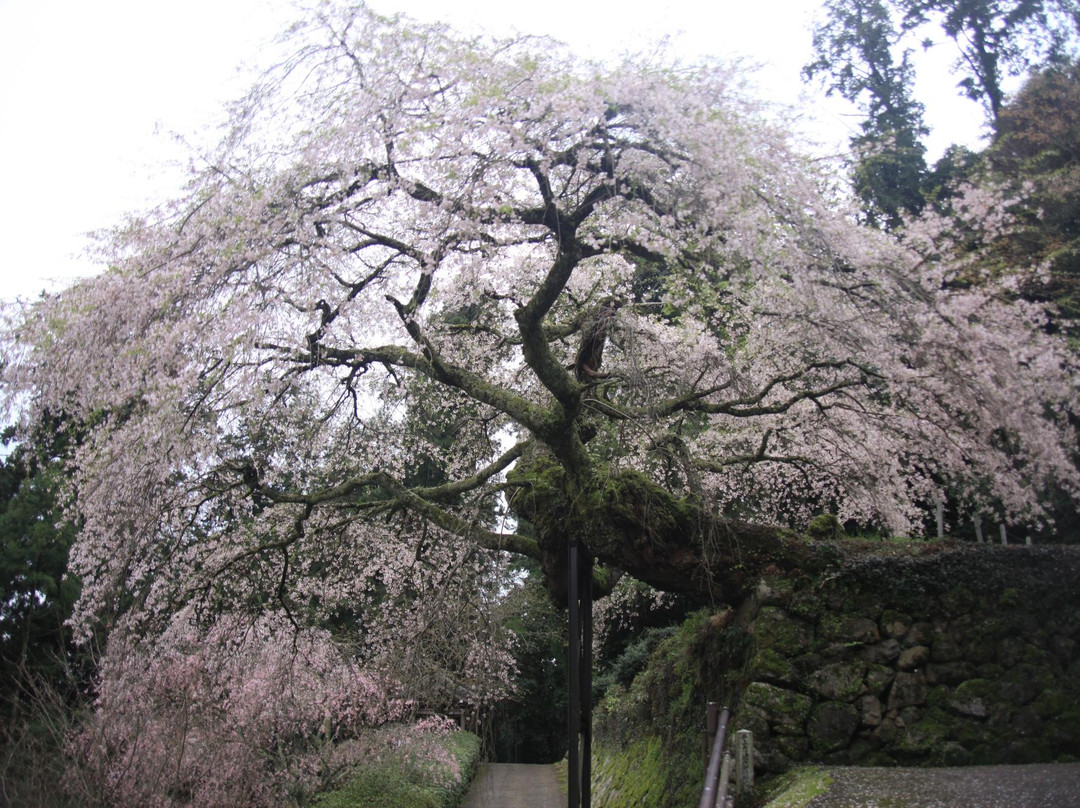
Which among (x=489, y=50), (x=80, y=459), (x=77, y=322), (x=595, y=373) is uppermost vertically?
(x=489, y=50)

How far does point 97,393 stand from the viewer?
501 cm

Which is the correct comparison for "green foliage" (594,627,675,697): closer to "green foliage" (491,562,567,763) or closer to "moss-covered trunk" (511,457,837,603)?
"green foliage" (491,562,567,763)

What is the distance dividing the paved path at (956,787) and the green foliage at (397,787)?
4502mm

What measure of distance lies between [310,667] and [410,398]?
3100 mm

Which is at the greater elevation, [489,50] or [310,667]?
[489,50]

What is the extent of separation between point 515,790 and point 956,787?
9260mm

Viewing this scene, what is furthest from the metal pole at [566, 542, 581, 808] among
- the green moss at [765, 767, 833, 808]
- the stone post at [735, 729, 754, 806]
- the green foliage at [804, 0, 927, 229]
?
the green foliage at [804, 0, 927, 229]

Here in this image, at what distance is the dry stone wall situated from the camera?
18.8ft

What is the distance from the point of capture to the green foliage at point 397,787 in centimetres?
753

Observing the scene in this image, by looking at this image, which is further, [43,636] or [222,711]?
[43,636]

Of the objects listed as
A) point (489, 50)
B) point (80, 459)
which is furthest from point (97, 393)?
point (489, 50)

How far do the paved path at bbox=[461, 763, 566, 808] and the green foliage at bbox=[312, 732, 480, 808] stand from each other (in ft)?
2.13

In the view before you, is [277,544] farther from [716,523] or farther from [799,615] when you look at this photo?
[799,615]

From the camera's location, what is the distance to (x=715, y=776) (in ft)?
13.1
